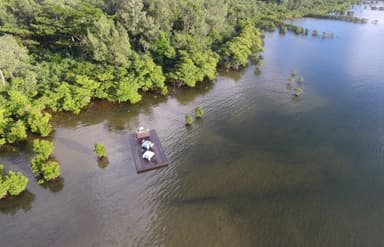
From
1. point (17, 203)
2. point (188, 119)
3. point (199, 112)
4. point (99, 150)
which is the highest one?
point (99, 150)

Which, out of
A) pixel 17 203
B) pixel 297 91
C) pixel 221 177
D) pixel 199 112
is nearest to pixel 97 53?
pixel 199 112

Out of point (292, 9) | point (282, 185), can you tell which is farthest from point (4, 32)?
point (292, 9)

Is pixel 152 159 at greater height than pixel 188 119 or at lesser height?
lesser

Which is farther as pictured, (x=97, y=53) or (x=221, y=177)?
(x=97, y=53)

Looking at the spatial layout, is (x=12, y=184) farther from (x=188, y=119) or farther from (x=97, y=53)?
(x=97, y=53)

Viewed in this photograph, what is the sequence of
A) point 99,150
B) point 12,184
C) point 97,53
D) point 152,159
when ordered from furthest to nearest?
point 97,53 → point 152,159 → point 99,150 → point 12,184

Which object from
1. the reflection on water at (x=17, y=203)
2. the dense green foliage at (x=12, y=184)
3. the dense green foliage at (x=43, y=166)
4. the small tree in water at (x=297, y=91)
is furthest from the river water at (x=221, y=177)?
the small tree in water at (x=297, y=91)

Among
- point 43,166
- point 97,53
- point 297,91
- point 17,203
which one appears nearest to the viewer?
point 17,203
